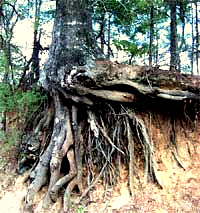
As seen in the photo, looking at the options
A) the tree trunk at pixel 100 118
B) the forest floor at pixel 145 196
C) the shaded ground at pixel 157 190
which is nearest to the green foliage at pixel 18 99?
the tree trunk at pixel 100 118

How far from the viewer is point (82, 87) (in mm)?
6566

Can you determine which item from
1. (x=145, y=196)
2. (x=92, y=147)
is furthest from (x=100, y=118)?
(x=145, y=196)

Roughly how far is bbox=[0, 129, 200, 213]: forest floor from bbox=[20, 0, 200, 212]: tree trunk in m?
0.18

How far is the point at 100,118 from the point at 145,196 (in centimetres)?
189

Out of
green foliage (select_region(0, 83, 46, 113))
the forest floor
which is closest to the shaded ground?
the forest floor

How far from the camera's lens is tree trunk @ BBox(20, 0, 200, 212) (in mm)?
6543

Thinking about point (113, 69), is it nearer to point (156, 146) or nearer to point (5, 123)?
point (156, 146)

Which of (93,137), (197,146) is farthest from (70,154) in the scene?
(197,146)

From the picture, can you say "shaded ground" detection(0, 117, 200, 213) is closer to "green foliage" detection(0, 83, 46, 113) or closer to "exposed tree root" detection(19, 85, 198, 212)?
"exposed tree root" detection(19, 85, 198, 212)

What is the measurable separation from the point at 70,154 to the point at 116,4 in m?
4.81

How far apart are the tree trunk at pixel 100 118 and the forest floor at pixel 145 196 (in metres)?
0.18

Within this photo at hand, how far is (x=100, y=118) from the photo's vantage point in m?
7.00

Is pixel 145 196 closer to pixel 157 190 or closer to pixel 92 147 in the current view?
pixel 157 190

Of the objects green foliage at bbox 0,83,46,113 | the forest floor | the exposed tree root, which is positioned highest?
green foliage at bbox 0,83,46,113
